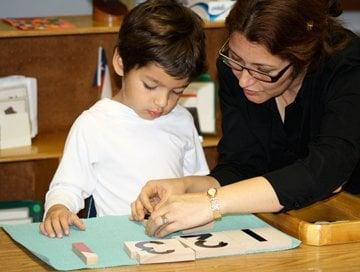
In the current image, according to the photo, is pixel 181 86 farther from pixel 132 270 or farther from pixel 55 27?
pixel 55 27

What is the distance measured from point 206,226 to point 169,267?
0.82ft

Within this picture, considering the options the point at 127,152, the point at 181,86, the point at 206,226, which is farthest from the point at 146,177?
the point at 206,226

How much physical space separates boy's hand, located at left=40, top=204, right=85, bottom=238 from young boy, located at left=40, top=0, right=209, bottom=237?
27 cm

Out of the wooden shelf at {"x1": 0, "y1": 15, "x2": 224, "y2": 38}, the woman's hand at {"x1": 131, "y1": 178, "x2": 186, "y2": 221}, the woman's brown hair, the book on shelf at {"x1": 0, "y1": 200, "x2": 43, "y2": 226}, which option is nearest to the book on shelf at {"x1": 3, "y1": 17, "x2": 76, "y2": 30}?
the wooden shelf at {"x1": 0, "y1": 15, "x2": 224, "y2": 38}

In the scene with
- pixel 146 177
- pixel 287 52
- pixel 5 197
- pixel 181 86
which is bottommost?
pixel 5 197

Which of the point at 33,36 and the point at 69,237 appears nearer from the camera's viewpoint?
the point at 69,237

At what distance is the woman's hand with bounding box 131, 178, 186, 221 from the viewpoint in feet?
6.81

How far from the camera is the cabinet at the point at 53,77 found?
3.82 m

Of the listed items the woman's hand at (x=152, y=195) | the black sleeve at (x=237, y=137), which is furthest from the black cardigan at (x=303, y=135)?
the woman's hand at (x=152, y=195)

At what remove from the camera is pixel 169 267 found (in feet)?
5.90

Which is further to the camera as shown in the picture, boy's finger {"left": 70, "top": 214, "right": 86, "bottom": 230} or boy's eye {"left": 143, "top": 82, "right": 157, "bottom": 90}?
boy's eye {"left": 143, "top": 82, "right": 157, "bottom": 90}

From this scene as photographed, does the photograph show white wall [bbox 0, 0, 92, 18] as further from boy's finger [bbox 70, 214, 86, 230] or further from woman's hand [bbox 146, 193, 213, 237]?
woman's hand [bbox 146, 193, 213, 237]

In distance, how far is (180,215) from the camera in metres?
1.93

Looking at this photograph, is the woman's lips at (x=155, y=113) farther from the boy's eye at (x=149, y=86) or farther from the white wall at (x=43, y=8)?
the white wall at (x=43, y=8)
